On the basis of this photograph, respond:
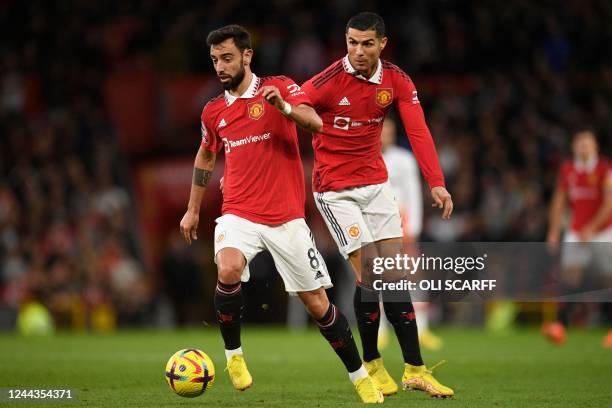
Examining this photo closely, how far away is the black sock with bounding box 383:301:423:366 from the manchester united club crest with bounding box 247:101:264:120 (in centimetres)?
159

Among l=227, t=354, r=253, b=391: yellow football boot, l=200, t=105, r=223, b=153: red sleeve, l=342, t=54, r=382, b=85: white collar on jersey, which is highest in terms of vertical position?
l=342, t=54, r=382, b=85: white collar on jersey

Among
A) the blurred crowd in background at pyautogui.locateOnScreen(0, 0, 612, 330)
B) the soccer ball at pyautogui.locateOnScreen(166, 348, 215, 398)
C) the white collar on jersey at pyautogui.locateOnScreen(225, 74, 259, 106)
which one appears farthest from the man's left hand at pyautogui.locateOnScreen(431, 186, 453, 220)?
the blurred crowd in background at pyautogui.locateOnScreen(0, 0, 612, 330)

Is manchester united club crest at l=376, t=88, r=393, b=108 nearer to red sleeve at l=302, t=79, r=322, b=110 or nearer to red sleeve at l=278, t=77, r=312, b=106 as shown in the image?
red sleeve at l=302, t=79, r=322, b=110

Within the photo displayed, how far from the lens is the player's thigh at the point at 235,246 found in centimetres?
726

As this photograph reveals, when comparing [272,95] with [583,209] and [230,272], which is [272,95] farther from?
[583,209]

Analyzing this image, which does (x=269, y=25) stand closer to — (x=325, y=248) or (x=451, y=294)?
(x=325, y=248)

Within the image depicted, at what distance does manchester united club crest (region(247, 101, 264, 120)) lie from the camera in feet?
24.1

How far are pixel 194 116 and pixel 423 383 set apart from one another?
474 inches

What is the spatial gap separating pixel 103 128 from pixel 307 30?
377cm

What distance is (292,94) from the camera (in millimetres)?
7176

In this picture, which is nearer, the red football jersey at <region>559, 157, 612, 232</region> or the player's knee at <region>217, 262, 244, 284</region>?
the player's knee at <region>217, 262, 244, 284</region>

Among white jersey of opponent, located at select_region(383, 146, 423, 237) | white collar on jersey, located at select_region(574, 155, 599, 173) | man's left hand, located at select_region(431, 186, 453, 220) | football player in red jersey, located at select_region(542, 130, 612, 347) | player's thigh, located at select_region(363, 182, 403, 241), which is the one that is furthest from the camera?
white collar on jersey, located at select_region(574, 155, 599, 173)

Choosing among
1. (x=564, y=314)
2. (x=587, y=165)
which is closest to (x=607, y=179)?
(x=587, y=165)

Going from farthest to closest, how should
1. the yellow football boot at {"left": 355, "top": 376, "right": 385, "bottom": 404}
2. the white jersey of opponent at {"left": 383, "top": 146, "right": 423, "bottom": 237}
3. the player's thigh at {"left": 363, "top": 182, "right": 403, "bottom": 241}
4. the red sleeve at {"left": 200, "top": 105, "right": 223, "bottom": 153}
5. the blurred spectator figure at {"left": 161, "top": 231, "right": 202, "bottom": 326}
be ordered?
the blurred spectator figure at {"left": 161, "top": 231, "right": 202, "bottom": 326} < the white jersey of opponent at {"left": 383, "top": 146, "right": 423, "bottom": 237} < the player's thigh at {"left": 363, "top": 182, "right": 403, "bottom": 241} < the red sleeve at {"left": 200, "top": 105, "right": 223, "bottom": 153} < the yellow football boot at {"left": 355, "top": 376, "right": 385, "bottom": 404}
